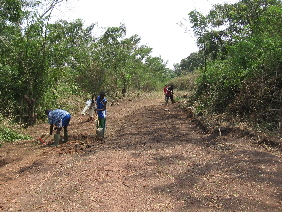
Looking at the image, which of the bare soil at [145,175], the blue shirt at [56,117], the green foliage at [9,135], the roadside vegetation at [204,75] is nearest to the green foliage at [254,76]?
the roadside vegetation at [204,75]

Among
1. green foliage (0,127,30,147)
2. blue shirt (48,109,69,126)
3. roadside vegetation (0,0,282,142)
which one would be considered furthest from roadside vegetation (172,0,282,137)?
green foliage (0,127,30,147)

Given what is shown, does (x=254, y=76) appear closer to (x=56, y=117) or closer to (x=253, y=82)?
(x=253, y=82)

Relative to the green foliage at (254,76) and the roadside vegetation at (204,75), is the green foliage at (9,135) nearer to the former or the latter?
the roadside vegetation at (204,75)

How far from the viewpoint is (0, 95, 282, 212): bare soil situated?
4.08m

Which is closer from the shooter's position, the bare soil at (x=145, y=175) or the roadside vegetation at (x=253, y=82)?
the bare soil at (x=145, y=175)

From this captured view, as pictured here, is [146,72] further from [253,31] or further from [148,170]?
[148,170]

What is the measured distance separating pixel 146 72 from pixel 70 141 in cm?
2519

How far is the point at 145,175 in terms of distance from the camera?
16.9ft

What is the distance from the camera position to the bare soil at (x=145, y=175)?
4.08 m

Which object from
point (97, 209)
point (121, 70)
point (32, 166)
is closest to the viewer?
point (97, 209)

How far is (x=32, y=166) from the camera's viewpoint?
6.12 m

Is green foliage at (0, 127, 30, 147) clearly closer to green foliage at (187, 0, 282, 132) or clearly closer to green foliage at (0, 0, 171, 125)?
green foliage at (0, 0, 171, 125)

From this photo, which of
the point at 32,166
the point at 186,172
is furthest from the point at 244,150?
the point at 32,166

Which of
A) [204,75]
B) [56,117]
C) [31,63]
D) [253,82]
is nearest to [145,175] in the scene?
[56,117]
